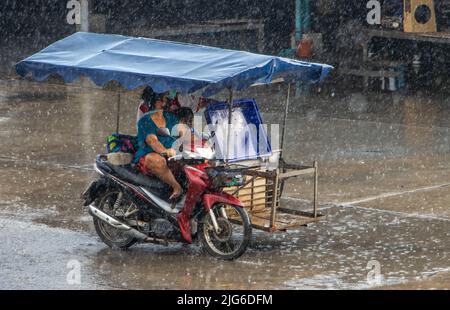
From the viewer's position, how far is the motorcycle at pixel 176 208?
372 inches

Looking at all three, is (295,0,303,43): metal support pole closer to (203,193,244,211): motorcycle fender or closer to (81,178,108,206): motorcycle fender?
(81,178,108,206): motorcycle fender

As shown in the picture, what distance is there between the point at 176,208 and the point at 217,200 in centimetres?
47

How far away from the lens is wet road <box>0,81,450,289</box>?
29.7 feet

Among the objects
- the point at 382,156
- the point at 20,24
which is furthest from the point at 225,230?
the point at 20,24

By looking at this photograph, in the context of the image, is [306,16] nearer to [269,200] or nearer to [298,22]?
[298,22]

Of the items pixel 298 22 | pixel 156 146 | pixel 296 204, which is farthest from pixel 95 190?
pixel 298 22

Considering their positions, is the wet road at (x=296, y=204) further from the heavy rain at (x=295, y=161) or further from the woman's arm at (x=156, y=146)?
the woman's arm at (x=156, y=146)

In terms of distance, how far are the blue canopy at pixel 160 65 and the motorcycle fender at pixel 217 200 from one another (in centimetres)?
89

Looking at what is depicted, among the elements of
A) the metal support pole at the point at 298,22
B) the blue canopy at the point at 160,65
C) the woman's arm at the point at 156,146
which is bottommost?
the woman's arm at the point at 156,146

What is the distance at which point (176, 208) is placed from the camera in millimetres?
9688

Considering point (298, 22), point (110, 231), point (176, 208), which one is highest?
point (298, 22)

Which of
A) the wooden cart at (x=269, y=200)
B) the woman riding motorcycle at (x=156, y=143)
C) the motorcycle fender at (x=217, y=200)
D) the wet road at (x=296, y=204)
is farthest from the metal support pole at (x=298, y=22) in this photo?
the motorcycle fender at (x=217, y=200)

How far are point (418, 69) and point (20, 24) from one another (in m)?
11.2

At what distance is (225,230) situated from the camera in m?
9.44
